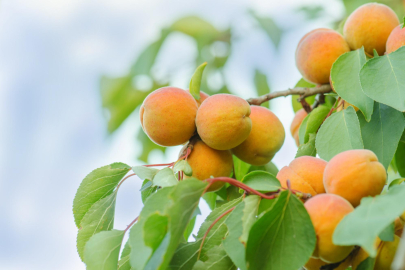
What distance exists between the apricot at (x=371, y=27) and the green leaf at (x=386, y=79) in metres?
0.23

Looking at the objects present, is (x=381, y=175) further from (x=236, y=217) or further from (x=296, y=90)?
(x=296, y=90)

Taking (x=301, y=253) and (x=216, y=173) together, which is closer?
(x=301, y=253)

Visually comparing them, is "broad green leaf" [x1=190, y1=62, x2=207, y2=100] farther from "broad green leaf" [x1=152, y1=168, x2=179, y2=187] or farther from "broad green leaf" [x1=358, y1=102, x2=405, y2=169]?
"broad green leaf" [x1=358, y1=102, x2=405, y2=169]

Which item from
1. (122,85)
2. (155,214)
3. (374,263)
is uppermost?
(122,85)

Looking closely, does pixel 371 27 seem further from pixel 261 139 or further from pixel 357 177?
pixel 357 177

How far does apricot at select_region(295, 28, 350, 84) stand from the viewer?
48.2 inches

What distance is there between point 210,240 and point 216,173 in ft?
0.71

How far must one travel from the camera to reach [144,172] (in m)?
0.98

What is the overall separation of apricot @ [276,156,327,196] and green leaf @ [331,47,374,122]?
199 millimetres

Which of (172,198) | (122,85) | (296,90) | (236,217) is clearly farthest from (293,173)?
(122,85)

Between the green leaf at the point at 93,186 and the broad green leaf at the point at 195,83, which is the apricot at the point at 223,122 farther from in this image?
the green leaf at the point at 93,186

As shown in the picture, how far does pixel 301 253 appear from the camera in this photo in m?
0.70

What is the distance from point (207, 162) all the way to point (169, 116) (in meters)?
0.15

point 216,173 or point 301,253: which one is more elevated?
point 216,173
